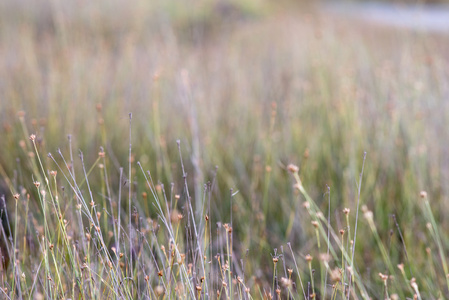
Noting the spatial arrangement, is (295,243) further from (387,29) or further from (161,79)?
(387,29)

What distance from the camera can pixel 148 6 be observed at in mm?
6379

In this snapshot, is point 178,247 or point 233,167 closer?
point 178,247

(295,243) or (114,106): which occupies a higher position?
(114,106)

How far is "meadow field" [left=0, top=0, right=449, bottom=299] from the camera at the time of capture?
62.5 inches

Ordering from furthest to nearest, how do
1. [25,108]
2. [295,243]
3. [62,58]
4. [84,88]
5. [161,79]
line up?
1. [62,58]
2. [161,79]
3. [84,88]
4. [25,108]
5. [295,243]

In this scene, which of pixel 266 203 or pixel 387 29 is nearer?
pixel 266 203

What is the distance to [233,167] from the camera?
2471mm

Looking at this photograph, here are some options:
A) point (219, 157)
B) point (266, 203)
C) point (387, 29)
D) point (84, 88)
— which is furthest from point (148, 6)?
point (266, 203)

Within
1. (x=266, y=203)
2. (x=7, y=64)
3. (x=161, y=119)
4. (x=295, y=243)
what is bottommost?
(x=295, y=243)

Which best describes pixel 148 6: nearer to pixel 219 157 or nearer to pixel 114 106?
pixel 114 106

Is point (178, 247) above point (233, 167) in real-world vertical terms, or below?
above

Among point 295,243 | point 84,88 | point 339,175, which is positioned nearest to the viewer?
point 295,243

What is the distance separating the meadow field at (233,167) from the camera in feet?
5.21

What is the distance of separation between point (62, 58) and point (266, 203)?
6.69 ft
